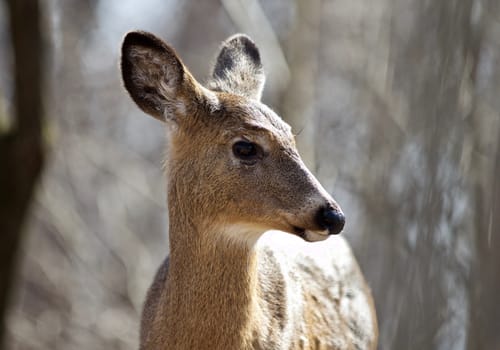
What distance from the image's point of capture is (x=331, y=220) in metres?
5.32

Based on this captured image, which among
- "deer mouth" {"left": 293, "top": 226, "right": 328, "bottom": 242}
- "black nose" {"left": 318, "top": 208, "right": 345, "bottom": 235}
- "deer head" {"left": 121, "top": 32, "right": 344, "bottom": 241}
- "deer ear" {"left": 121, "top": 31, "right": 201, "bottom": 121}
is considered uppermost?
"deer ear" {"left": 121, "top": 31, "right": 201, "bottom": 121}

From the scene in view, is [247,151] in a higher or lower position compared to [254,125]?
lower

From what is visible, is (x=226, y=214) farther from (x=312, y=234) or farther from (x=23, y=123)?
(x=23, y=123)

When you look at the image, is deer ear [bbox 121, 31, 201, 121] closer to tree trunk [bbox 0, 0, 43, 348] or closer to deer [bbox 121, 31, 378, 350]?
deer [bbox 121, 31, 378, 350]

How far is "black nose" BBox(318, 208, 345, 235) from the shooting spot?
5.31 meters

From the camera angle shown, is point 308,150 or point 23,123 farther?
point 308,150

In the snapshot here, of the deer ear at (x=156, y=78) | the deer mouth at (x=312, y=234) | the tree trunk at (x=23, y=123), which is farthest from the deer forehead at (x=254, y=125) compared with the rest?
the tree trunk at (x=23, y=123)

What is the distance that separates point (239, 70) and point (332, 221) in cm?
169

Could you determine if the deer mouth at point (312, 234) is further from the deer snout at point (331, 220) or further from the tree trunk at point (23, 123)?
the tree trunk at point (23, 123)

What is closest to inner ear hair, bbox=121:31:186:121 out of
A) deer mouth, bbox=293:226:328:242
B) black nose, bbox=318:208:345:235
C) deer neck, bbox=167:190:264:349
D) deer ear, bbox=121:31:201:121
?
deer ear, bbox=121:31:201:121

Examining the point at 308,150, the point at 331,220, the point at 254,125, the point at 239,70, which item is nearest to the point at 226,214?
the point at 254,125

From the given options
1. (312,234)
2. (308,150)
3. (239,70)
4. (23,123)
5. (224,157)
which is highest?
(308,150)

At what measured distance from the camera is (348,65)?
529 inches

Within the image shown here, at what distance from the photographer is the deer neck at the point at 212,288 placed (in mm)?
5711
